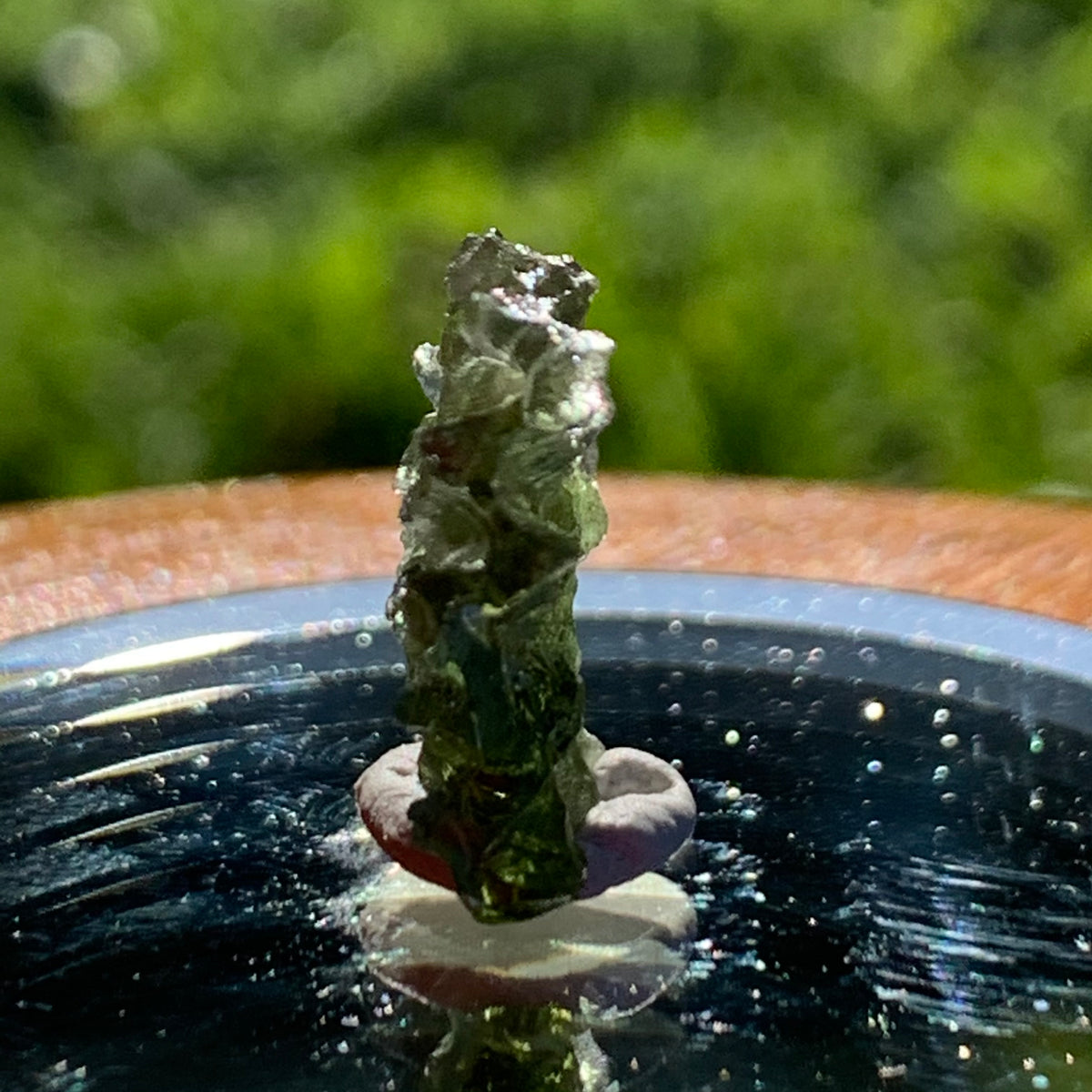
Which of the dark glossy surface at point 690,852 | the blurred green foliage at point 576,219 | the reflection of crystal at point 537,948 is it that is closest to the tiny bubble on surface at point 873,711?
the dark glossy surface at point 690,852

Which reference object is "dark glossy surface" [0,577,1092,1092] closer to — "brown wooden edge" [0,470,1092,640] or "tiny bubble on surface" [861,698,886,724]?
"tiny bubble on surface" [861,698,886,724]

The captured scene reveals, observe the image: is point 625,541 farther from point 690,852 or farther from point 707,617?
point 690,852

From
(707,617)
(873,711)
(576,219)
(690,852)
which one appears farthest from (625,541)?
(576,219)

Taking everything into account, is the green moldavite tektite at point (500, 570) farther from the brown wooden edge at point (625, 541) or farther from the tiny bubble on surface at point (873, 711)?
the brown wooden edge at point (625, 541)

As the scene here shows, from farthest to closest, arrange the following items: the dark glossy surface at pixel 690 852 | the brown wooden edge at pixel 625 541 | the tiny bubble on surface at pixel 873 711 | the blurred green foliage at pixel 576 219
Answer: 1. the blurred green foliage at pixel 576 219
2. the brown wooden edge at pixel 625 541
3. the tiny bubble on surface at pixel 873 711
4. the dark glossy surface at pixel 690 852

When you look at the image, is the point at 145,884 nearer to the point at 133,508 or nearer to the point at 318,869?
the point at 318,869

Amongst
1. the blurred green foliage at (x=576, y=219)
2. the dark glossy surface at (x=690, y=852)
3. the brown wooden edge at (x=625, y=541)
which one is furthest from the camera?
the blurred green foliage at (x=576, y=219)
